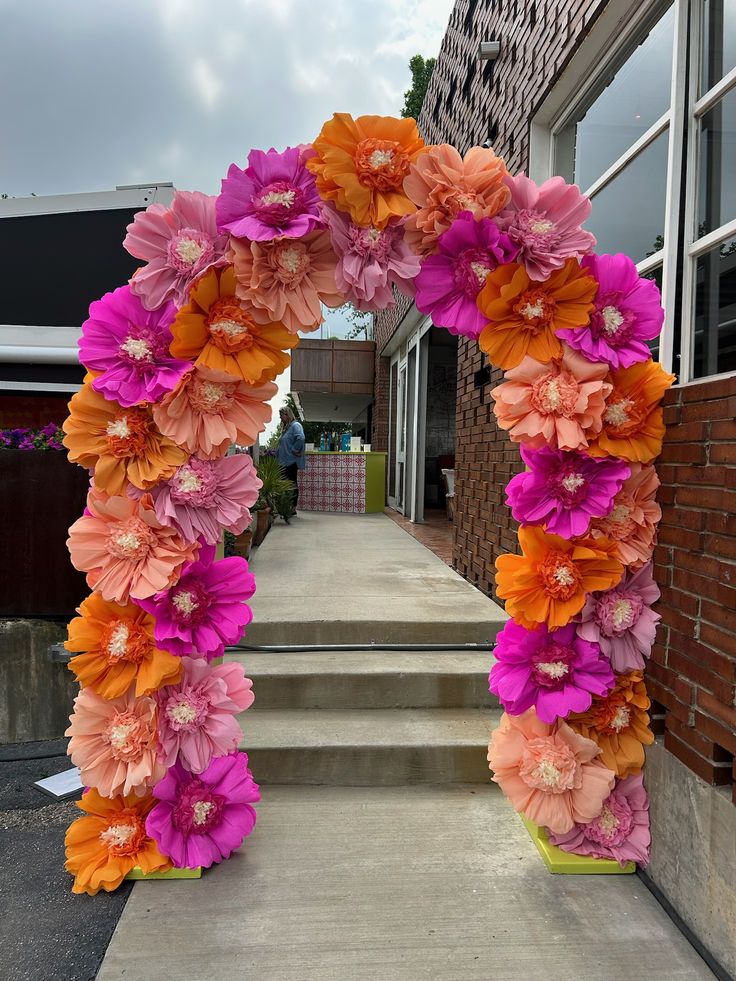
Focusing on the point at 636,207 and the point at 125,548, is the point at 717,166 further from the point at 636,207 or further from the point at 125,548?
the point at 125,548

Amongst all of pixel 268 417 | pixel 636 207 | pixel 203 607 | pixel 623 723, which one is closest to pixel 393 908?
pixel 623 723

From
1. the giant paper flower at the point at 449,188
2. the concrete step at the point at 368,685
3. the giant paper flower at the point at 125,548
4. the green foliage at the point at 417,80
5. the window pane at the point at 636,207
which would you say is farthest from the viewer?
the green foliage at the point at 417,80

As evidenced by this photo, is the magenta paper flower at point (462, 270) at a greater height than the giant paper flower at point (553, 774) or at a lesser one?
greater

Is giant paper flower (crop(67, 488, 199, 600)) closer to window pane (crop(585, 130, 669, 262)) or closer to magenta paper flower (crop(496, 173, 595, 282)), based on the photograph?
magenta paper flower (crop(496, 173, 595, 282))

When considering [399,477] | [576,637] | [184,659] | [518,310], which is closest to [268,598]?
[184,659]

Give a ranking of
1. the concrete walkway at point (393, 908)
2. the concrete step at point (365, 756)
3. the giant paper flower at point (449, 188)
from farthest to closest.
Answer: the concrete step at point (365, 756)
the giant paper flower at point (449, 188)
the concrete walkway at point (393, 908)

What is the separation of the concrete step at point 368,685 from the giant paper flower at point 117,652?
3.48 ft

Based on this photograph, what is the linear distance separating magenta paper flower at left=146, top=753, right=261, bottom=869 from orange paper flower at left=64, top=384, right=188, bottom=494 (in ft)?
3.37

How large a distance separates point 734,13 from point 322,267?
1.62 metres

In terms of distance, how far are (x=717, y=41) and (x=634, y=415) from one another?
1.36m

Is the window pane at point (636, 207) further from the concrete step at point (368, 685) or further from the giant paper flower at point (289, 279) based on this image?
the concrete step at point (368, 685)

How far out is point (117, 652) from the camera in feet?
6.73

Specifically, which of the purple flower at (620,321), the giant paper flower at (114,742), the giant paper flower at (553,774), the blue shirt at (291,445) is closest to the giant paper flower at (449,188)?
the purple flower at (620,321)

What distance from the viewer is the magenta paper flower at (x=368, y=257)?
1.96m
